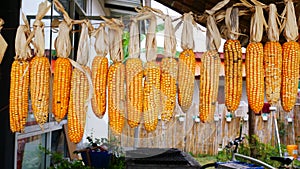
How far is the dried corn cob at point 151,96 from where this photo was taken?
1.12 meters

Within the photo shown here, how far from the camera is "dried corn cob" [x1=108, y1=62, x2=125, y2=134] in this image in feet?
3.72

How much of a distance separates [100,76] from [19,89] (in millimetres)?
275

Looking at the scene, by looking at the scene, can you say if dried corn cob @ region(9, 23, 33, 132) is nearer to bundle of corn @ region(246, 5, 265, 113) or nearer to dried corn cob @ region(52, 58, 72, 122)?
dried corn cob @ region(52, 58, 72, 122)

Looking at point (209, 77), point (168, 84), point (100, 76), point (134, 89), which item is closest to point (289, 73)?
point (209, 77)

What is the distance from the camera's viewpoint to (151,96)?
3.69ft

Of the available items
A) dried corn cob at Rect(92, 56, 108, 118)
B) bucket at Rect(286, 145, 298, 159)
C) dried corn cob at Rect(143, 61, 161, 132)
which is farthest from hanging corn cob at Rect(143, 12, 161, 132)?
bucket at Rect(286, 145, 298, 159)

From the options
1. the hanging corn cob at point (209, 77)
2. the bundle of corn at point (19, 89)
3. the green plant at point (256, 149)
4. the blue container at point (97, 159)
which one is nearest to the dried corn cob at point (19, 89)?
the bundle of corn at point (19, 89)

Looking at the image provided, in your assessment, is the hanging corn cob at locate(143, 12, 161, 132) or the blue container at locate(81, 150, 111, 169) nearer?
the hanging corn cob at locate(143, 12, 161, 132)

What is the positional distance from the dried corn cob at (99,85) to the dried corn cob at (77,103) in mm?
29

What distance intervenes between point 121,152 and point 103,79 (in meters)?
2.31

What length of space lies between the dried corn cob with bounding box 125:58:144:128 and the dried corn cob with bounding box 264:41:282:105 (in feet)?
1.34

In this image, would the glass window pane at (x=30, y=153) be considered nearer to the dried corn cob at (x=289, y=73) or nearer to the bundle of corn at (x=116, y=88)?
the bundle of corn at (x=116, y=88)

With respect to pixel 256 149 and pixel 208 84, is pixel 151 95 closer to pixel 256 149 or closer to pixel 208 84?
pixel 208 84

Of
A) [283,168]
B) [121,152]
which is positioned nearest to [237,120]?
[283,168]
